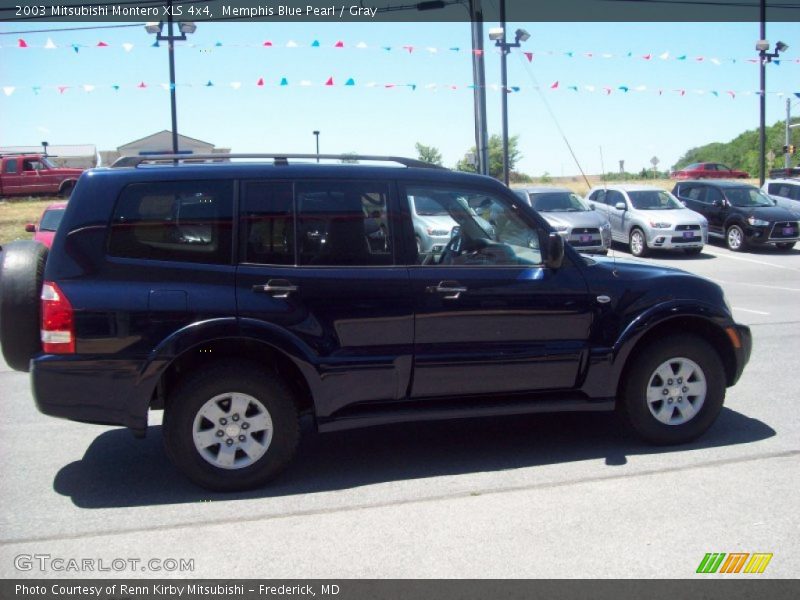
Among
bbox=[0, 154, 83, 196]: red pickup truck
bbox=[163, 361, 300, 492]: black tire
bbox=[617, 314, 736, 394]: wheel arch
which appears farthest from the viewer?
bbox=[0, 154, 83, 196]: red pickup truck

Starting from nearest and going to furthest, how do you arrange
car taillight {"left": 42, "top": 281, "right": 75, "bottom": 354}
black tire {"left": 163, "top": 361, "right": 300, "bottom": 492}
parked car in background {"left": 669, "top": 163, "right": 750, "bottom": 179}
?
1. car taillight {"left": 42, "top": 281, "right": 75, "bottom": 354}
2. black tire {"left": 163, "top": 361, "right": 300, "bottom": 492}
3. parked car in background {"left": 669, "top": 163, "right": 750, "bottom": 179}

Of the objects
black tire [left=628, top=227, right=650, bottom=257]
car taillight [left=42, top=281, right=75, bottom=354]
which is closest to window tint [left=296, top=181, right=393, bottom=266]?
car taillight [left=42, top=281, right=75, bottom=354]

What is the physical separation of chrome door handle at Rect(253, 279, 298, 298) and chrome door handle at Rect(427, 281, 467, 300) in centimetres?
85

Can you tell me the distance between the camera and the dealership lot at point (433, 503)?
3982 millimetres

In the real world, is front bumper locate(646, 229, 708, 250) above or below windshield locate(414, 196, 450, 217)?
below

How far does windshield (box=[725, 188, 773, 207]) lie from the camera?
71.5ft

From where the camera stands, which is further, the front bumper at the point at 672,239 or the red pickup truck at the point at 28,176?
the red pickup truck at the point at 28,176

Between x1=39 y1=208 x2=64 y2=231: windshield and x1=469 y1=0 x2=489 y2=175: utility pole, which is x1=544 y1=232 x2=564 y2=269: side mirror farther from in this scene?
x1=469 y1=0 x2=489 y2=175: utility pole

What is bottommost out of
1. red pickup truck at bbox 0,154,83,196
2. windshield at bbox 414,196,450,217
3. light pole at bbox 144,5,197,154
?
windshield at bbox 414,196,450,217

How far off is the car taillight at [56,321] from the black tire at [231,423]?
66cm

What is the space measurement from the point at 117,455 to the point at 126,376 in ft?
3.97

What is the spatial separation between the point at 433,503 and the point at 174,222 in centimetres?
221

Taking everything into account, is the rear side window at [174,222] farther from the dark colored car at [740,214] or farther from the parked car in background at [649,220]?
the dark colored car at [740,214]

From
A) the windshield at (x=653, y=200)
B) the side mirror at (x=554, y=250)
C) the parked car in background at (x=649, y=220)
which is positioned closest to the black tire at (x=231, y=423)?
the side mirror at (x=554, y=250)
